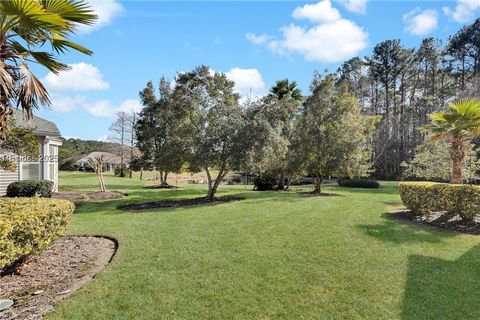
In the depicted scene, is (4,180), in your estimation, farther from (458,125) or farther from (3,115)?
(458,125)

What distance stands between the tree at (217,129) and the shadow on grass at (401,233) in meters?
5.63

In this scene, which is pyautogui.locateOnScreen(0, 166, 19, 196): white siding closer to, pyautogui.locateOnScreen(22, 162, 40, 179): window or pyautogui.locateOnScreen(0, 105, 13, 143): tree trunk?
pyautogui.locateOnScreen(22, 162, 40, 179): window

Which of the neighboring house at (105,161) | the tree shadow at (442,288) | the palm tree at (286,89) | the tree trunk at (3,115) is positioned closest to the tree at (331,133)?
the tree shadow at (442,288)

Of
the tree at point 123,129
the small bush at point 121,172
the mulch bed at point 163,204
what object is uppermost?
the tree at point 123,129

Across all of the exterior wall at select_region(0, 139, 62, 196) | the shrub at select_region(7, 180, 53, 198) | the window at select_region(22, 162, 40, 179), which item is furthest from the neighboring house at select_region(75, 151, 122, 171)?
the shrub at select_region(7, 180, 53, 198)

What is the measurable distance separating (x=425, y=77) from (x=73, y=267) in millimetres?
40617

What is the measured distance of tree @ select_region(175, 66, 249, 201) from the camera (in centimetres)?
1205

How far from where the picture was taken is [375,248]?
592cm

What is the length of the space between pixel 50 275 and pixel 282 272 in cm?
359

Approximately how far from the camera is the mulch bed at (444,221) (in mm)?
7612

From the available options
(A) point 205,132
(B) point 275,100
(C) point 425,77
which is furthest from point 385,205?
(C) point 425,77

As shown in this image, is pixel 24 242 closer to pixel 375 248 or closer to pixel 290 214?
pixel 375 248

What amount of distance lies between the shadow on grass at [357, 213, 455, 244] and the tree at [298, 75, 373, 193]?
669 centimetres

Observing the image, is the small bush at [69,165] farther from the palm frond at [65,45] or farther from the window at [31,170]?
the palm frond at [65,45]
